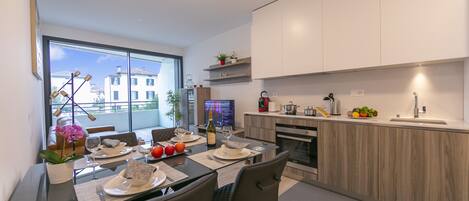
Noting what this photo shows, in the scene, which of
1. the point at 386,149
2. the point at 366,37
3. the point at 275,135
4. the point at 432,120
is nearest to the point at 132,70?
the point at 275,135

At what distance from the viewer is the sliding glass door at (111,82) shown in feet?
13.6

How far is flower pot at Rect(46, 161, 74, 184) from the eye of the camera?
110cm

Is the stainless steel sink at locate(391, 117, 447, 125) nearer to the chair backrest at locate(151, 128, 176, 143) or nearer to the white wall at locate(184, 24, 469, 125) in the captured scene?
the white wall at locate(184, 24, 469, 125)

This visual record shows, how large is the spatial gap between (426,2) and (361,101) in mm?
1238

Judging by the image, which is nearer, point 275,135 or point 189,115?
point 275,135

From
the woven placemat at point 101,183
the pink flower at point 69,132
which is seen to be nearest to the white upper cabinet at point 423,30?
the woven placemat at point 101,183

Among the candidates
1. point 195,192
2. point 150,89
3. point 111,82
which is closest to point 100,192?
point 195,192

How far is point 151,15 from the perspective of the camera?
3564mm

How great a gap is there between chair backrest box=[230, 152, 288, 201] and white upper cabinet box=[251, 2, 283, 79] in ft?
7.13

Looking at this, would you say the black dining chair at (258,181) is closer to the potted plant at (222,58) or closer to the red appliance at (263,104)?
the red appliance at (263,104)

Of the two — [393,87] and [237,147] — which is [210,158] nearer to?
[237,147]

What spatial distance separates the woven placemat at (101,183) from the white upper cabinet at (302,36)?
2.32 meters

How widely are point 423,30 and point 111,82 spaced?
6014 millimetres

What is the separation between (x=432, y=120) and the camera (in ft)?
7.17
